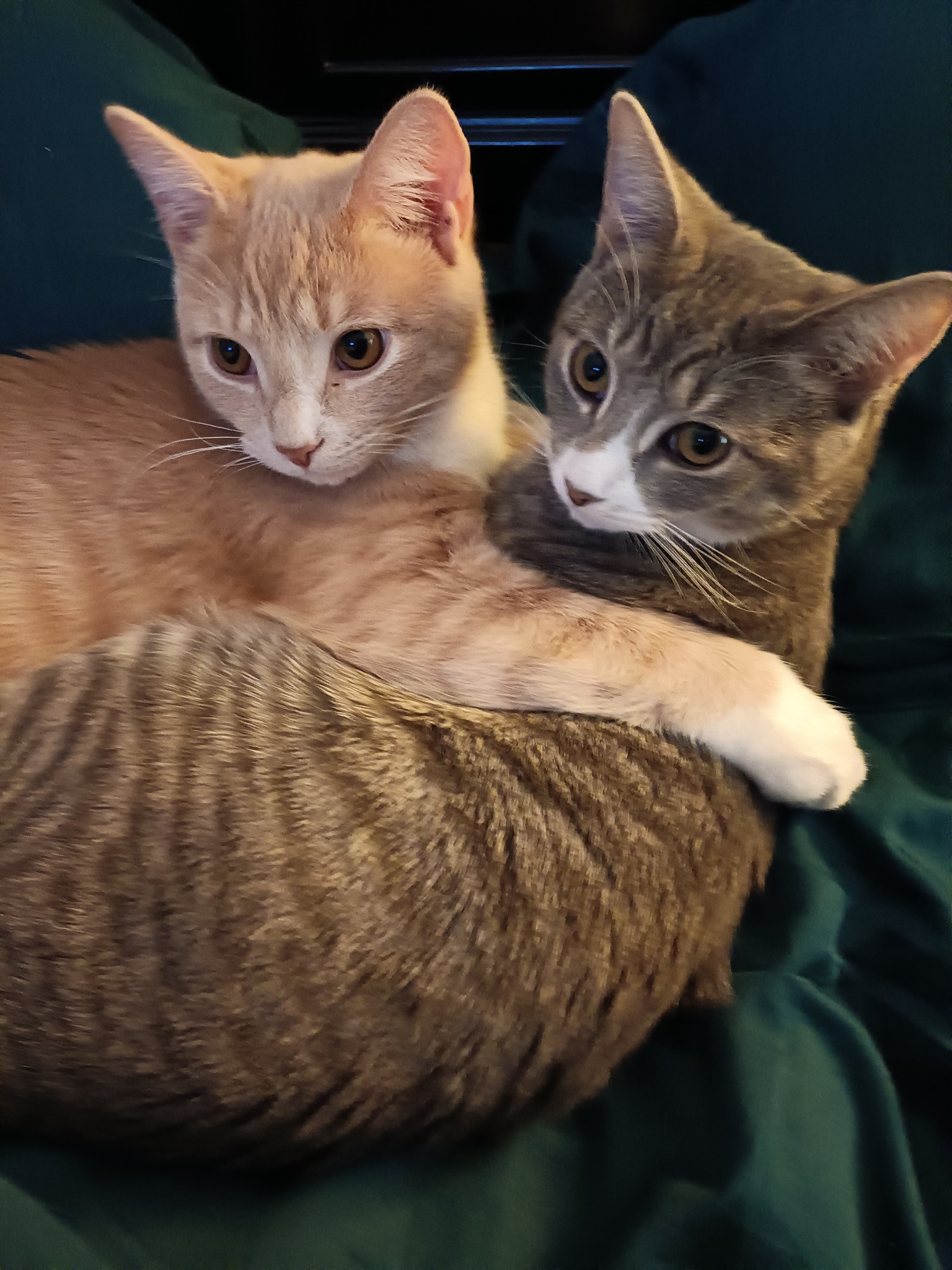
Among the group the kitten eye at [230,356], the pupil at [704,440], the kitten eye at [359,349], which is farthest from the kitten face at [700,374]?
the kitten eye at [230,356]

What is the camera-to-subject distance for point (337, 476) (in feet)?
3.83

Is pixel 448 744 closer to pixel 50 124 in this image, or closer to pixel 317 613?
pixel 317 613

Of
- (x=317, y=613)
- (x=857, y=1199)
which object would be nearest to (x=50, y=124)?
(x=317, y=613)

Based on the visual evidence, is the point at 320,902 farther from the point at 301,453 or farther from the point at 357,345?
the point at 357,345

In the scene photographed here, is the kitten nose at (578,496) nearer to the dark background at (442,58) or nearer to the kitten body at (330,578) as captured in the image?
the kitten body at (330,578)

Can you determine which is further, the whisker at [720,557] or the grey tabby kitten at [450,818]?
the whisker at [720,557]

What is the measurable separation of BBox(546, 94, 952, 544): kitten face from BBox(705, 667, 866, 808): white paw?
236 millimetres

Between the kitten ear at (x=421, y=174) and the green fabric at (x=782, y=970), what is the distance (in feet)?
2.03

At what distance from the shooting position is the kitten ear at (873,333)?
2.82 feet

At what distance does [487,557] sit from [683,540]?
28 centimetres

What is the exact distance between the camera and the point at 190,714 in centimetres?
97

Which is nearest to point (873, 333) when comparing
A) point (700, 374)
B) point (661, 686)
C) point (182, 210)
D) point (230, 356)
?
point (700, 374)

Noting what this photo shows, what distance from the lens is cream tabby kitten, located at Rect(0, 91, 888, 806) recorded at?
106cm

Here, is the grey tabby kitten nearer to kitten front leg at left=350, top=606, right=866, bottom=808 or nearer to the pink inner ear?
kitten front leg at left=350, top=606, right=866, bottom=808
